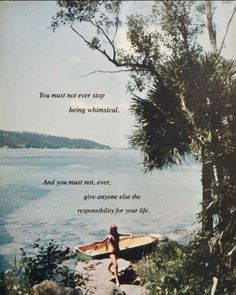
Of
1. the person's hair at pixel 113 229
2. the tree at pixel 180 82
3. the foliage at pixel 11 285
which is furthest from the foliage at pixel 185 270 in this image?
the foliage at pixel 11 285

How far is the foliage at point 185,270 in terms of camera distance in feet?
9.84

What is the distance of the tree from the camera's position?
2.95 meters

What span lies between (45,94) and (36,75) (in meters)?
0.16

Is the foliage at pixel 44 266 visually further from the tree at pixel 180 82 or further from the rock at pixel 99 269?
the tree at pixel 180 82

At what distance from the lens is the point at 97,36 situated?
3.00 metres

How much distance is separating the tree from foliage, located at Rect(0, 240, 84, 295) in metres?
0.99

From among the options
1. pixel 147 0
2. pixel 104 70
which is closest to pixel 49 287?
pixel 104 70

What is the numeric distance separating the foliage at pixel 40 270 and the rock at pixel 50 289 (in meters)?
0.07

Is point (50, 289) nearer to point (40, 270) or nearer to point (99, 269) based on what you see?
point (40, 270)

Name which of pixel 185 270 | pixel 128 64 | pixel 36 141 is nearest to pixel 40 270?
pixel 36 141

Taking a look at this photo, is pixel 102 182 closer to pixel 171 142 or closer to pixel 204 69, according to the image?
pixel 171 142

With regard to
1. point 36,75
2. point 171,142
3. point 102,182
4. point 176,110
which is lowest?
point 102,182

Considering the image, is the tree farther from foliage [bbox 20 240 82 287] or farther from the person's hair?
foliage [bbox 20 240 82 287]

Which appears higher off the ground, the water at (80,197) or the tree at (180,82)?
→ the tree at (180,82)
